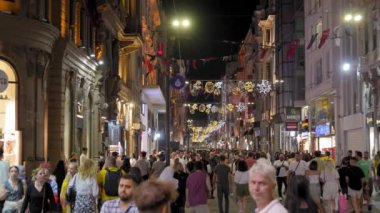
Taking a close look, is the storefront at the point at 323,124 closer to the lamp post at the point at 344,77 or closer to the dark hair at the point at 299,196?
the lamp post at the point at 344,77

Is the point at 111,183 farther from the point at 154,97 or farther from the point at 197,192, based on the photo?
the point at 154,97

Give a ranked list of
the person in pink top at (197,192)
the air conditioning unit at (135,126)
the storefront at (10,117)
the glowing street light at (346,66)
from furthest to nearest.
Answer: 1. the air conditioning unit at (135,126)
2. the glowing street light at (346,66)
3. the storefront at (10,117)
4. the person in pink top at (197,192)

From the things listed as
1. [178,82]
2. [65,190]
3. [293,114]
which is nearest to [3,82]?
[65,190]

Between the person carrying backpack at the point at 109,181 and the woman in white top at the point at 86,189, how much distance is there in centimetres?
23

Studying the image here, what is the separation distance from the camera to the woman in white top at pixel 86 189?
12641 millimetres

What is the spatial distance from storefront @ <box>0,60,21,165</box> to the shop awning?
33.5 meters

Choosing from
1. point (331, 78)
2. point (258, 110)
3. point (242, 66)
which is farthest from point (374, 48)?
point (242, 66)

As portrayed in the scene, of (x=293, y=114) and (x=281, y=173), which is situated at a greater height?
(x=293, y=114)

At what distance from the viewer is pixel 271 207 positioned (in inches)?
209

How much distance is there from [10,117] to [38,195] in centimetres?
1106

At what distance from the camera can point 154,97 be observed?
64.4 metres

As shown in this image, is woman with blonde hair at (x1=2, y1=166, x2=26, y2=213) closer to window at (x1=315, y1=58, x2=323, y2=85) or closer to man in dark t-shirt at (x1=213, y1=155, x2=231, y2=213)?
man in dark t-shirt at (x1=213, y1=155, x2=231, y2=213)

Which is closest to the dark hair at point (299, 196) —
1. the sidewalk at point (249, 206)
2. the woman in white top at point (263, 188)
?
the woman in white top at point (263, 188)

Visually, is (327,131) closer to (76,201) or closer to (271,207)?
(76,201)
